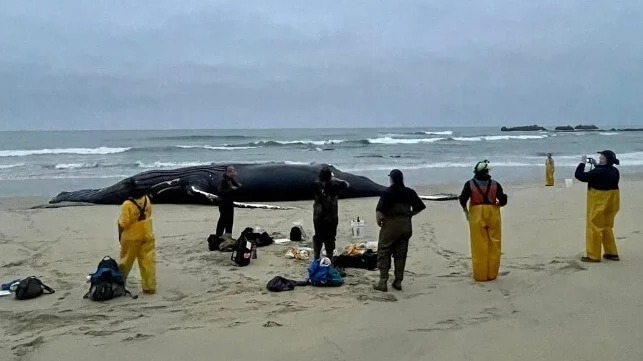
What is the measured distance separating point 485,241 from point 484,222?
9.9 inches

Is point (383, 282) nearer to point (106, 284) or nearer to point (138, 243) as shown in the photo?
point (138, 243)

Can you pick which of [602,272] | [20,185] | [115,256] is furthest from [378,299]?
[20,185]

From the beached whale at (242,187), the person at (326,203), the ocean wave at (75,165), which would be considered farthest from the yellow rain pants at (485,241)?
the ocean wave at (75,165)

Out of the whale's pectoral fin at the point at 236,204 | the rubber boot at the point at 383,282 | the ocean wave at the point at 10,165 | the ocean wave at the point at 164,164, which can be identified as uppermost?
the ocean wave at the point at 10,165

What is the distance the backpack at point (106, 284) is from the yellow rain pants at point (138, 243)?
0.56 feet

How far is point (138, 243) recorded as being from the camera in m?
7.16

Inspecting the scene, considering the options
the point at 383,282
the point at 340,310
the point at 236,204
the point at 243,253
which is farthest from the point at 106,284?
the point at 236,204

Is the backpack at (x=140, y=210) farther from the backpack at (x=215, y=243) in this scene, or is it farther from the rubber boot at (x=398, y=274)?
the rubber boot at (x=398, y=274)

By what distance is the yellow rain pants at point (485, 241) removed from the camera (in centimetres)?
738

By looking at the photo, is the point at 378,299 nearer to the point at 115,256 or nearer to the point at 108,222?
the point at 115,256

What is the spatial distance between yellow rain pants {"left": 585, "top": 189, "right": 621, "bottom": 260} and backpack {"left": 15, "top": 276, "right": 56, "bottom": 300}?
7013 millimetres

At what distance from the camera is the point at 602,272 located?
25.2 feet

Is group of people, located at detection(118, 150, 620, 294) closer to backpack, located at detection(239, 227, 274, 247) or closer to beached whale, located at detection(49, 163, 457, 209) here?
backpack, located at detection(239, 227, 274, 247)

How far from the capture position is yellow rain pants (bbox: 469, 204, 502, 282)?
7.38 meters
